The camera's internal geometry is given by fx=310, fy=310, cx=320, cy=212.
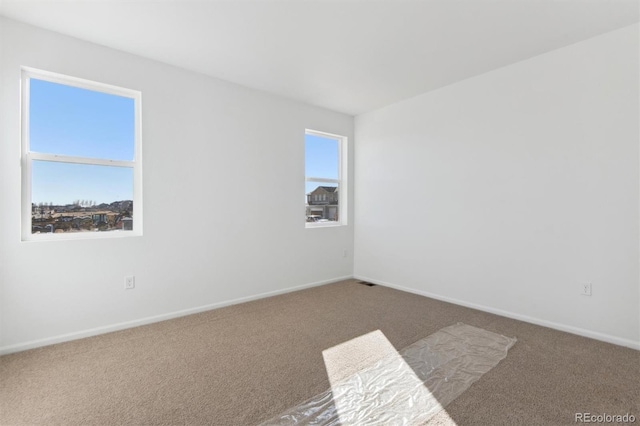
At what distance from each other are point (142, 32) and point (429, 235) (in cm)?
365

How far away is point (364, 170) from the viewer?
4766 millimetres

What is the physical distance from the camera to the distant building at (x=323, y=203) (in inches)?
180

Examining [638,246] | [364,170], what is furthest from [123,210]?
[638,246]

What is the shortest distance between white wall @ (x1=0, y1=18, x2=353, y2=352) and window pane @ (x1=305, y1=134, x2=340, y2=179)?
0.71ft

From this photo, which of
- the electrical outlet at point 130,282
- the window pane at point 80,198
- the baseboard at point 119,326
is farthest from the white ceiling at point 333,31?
the baseboard at point 119,326

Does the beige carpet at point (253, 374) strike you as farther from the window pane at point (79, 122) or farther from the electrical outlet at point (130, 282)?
the window pane at point (79, 122)

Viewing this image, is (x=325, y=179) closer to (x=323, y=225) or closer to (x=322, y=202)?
(x=322, y=202)

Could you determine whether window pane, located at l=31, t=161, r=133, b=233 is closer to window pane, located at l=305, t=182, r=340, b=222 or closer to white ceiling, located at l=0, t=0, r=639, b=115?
white ceiling, located at l=0, t=0, r=639, b=115

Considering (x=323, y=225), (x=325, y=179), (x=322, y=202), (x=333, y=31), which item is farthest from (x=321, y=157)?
(x=333, y=31)

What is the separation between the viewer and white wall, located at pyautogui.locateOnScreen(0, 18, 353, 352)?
245 centimetres

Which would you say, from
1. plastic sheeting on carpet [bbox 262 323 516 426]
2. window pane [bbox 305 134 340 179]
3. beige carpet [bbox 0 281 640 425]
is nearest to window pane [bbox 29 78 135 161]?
beige carpet [bbox 0 281 640 425]

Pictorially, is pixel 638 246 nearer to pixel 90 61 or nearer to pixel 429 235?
pixel 429 235

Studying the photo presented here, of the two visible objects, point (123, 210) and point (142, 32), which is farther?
point (123, 210)

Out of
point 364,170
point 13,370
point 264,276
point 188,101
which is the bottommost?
point 13,370
